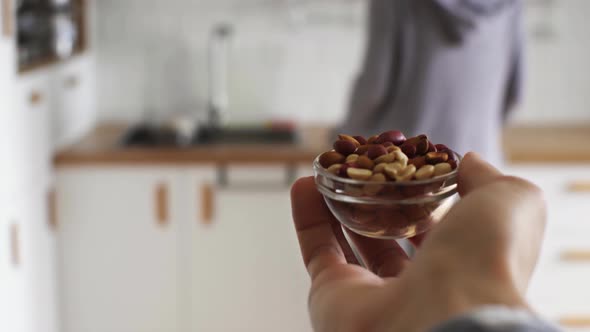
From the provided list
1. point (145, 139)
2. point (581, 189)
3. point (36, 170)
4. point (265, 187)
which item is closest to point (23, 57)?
point (36, 170)

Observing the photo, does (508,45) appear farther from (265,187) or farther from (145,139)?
(145,139)

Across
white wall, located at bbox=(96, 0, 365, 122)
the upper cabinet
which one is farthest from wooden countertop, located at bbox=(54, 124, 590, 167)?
white wall, located at bbox=(96, 0, 365, 122)

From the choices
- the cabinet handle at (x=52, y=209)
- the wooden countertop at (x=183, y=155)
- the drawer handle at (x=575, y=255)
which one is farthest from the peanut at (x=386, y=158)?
the drawer handle at (x=575, y=255)

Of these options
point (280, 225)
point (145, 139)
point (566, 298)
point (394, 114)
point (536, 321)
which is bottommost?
point (566, 298)

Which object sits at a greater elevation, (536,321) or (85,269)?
(536,321)

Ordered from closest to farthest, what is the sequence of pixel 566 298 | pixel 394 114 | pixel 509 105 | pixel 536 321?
pixel 536 321 → pixel 394 114 → pixel 509 105 → pixel 566 298

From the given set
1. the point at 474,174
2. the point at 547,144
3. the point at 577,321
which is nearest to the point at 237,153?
the point at 547,144

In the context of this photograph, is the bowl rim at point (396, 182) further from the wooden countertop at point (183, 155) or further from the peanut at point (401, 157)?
the wooden countertop at point (183, 155)

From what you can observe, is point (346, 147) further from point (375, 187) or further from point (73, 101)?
point (73, 101)
